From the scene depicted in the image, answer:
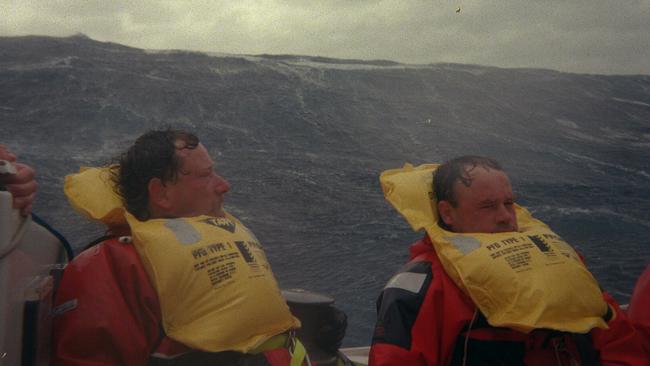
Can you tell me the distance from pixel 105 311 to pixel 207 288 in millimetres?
277

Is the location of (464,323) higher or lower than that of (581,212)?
higher

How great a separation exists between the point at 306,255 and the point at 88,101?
266 cm

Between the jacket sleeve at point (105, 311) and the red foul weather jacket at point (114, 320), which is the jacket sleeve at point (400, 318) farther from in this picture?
the jacket sleeve at point (105, 311)

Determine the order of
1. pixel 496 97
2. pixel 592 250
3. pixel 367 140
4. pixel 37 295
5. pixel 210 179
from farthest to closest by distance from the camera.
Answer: pixel 496 97 → pixel 367 140 → pixel 592 250 → pixel 210 179 → pixel 37 295

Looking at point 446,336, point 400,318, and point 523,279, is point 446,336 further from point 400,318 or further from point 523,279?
point 523,279

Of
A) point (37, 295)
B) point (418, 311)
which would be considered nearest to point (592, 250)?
point (418, 311)

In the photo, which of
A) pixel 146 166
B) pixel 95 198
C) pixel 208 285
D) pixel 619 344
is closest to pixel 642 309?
pixel 619 344

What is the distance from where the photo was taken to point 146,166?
2086mm

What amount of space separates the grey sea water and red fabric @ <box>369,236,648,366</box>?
5.01ft

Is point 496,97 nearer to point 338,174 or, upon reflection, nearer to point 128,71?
point 338,174

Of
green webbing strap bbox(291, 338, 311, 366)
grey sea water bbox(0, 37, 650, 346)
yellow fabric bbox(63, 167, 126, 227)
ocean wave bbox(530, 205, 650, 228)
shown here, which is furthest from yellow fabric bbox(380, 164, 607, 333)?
ocean wave bbox(530, 205, 650, 228)

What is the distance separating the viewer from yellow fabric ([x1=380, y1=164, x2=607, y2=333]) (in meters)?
1.80

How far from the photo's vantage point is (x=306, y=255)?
397cm

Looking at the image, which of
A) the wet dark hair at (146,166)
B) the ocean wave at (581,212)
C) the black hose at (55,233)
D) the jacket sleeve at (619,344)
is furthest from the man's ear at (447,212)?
the ocean wave at (581,212)
